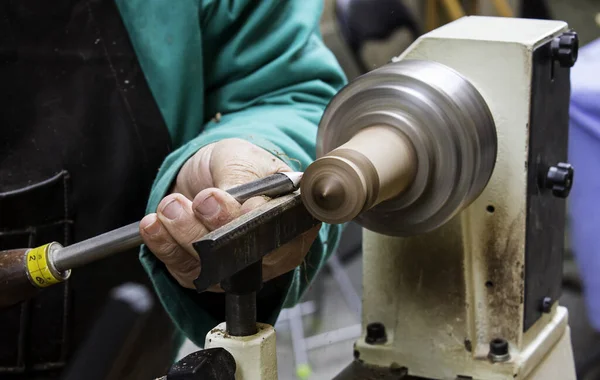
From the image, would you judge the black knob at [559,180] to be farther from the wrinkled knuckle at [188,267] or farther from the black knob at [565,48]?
the wrinkled knuckle at [188,267]

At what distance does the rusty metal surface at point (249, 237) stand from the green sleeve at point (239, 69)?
0.81ft

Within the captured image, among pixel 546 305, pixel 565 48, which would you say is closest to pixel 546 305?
pixel 546 305

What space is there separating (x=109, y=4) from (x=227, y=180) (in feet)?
1.00

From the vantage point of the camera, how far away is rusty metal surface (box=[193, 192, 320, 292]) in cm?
49

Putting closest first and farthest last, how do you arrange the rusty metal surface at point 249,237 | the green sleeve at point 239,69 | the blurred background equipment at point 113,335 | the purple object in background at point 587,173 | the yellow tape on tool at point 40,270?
the blurred background equipment at point 113,335
the rusty metal surface at point 249,237
the yellow tape on tool at point 40,270
the green sleeve at point 239,69
the purple object in background at point 587,173

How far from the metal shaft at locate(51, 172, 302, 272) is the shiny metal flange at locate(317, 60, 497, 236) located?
80 mm

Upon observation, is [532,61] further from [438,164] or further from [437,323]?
[437,323]

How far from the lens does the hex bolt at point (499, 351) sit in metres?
0.71

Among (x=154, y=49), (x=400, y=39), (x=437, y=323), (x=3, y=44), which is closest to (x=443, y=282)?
(x=437, y=323)

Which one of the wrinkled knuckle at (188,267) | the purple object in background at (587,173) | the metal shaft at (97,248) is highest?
the metal shaft at (97,248)

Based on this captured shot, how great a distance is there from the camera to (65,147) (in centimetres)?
89

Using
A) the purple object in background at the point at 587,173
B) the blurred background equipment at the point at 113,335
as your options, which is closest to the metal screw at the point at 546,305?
the blurred background equipment at the point at 113,335

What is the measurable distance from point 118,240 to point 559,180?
1.19 ft

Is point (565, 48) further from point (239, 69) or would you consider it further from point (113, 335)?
point (113, 335)
